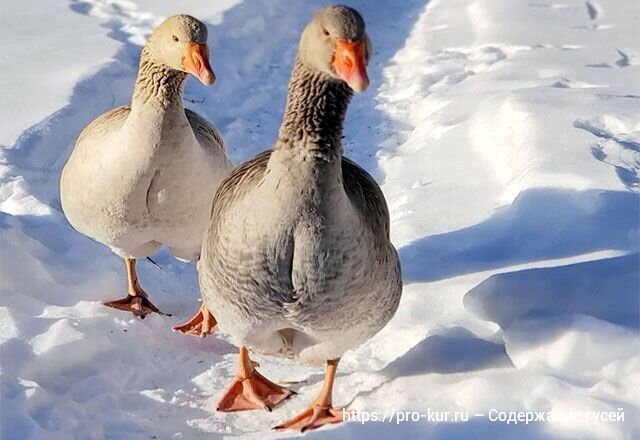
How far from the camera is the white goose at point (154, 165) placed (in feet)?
15.2

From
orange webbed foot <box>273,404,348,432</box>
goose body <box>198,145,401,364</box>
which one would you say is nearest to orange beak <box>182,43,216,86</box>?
goose body <box>198,145,401,364</box>

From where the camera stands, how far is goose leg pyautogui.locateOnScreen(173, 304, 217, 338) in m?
5.13

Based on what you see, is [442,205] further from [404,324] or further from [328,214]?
[328,214]

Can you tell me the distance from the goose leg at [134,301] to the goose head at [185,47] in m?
1.31

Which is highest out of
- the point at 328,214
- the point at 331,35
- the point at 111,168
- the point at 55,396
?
the point at 331,35

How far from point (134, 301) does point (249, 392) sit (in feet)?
3.83

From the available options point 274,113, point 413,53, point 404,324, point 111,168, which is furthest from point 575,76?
point 111,168

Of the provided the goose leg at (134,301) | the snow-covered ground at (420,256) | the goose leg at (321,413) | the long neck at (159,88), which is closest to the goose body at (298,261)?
the goose leg at (321,413)

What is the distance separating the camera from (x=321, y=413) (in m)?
4.22

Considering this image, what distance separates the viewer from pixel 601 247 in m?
5.09

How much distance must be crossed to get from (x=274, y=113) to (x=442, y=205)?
259cm

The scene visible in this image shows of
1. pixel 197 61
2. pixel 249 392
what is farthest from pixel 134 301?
pixel 197 61

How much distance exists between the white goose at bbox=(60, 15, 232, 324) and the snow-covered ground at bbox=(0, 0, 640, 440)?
21.7 inches

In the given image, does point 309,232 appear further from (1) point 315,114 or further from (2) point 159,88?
(2) point 159,88
